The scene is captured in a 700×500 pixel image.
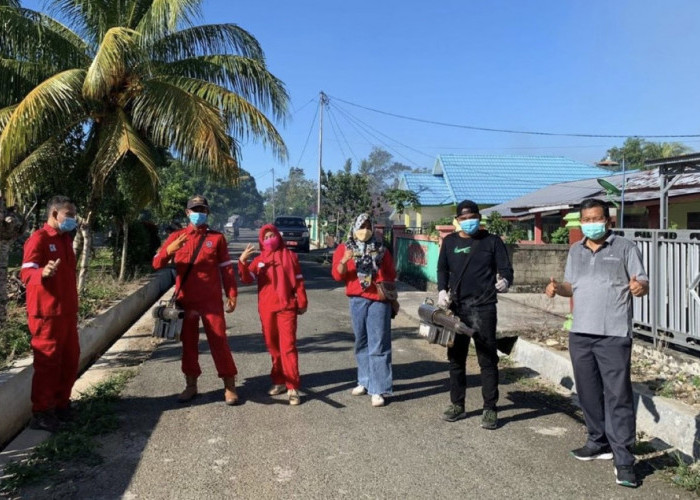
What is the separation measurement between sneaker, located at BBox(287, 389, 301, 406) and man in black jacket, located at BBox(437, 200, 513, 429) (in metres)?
1.32

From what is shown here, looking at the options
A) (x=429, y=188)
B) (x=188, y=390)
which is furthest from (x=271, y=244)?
(x=429, y=188)

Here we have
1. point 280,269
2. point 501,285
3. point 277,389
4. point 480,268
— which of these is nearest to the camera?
point 501,285

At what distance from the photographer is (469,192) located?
89.2 ft

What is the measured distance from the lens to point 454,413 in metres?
4.89

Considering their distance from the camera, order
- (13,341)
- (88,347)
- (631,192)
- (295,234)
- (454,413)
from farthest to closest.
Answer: (295,234) → (631,192) → (88,347) → (13,341) → (454,413)

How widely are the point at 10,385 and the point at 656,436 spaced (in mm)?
4993

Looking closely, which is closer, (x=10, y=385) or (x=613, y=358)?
(x=613, y=358)

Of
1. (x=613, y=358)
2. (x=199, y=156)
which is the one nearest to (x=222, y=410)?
(x=613, y=358)

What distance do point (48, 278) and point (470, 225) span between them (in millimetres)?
3279

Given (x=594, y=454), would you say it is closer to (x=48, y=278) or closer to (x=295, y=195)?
(x=48, y=278)

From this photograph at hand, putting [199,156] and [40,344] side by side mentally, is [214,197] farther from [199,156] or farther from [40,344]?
[40,344]

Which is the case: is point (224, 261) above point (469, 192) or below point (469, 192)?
below

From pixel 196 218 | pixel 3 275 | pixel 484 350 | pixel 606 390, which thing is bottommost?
pixel 606 390

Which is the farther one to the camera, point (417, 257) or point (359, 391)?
point (417, 257)
